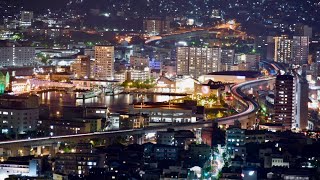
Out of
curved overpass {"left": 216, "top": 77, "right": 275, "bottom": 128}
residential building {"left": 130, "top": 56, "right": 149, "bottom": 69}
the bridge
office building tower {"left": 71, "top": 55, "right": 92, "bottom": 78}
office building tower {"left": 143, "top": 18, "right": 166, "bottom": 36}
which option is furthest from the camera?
office building tower {"left": 143, "top": 18, "right": 166, "bottom": 36}

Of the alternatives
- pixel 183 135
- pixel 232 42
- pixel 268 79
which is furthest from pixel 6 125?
pixel 232 42

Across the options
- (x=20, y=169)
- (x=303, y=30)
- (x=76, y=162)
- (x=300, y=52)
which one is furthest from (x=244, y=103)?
(x=303, y=30)

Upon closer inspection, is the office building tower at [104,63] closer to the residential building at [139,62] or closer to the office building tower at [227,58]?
the residential building at [139,62]

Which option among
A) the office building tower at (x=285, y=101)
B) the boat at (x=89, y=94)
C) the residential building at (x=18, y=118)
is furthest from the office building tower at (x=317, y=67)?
the residential building at (x=18, y=118)

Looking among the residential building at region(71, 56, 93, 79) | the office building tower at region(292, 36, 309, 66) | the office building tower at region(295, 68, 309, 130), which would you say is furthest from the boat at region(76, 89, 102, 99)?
the office building tower at region(292, 36, 309, 66)

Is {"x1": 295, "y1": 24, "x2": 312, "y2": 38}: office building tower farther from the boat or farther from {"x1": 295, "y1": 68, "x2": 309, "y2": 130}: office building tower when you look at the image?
{"x1": 295, "y1": 68, "x2": 309, "y2": 130}: office building tower

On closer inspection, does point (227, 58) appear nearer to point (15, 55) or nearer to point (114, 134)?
point (15, 55)
